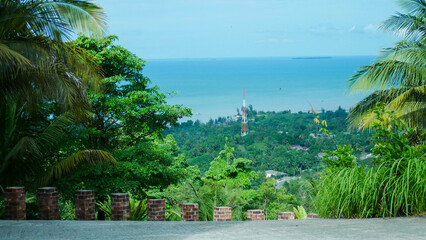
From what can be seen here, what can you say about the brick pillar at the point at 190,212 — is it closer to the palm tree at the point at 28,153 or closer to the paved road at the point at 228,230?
the paved road at the point at 228,230

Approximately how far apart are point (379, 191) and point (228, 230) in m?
2.05

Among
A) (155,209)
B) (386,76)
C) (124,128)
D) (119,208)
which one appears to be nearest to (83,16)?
(119,208)

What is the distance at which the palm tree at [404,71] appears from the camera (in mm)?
12477

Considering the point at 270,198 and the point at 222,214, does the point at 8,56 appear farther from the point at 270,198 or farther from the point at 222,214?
the point at 270,198

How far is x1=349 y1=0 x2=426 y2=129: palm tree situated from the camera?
491 inches

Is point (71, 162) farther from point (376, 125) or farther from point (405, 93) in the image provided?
point (405, 93)

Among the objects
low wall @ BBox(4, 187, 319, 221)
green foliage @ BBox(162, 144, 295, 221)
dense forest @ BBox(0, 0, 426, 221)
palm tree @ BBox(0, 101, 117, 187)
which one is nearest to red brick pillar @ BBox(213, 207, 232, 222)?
low wall @ BBox(4, 187, 319, 221)

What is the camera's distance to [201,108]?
96438 millimetres

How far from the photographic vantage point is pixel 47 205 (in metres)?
6.46

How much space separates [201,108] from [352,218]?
90.6 metres

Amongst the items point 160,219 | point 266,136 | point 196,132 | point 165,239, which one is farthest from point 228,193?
point 196,132

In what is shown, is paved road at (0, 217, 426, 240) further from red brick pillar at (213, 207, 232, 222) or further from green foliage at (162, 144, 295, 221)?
green foliage at (162, 144, 295, 221)

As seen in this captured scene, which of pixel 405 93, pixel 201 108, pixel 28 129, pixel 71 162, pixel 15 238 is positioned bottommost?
pixel 15 238

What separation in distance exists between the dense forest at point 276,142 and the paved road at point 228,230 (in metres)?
20.7
